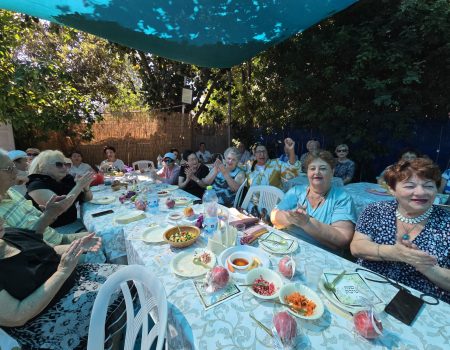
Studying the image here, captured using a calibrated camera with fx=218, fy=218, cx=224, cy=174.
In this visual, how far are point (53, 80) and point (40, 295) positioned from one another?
20.0ft

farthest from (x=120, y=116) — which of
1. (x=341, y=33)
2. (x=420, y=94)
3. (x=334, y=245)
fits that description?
(x=420, y=94)

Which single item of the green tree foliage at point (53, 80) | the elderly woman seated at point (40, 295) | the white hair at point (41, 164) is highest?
the green tree foliage at point (53, 80)

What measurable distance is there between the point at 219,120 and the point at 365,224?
920 cm

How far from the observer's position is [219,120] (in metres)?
10.2

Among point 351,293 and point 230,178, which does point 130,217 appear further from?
point 351,293

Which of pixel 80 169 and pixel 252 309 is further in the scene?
pixel 80 169

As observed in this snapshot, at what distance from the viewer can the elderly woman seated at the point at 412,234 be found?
1279mm

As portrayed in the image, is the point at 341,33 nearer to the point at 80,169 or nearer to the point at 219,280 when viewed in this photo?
the point at 219,280

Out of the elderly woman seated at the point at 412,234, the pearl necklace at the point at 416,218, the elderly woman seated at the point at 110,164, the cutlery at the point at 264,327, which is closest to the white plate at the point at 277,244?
the elderly woman seated at the point at 412,234

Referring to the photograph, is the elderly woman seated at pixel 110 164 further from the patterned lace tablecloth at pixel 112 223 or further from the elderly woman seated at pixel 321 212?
the elderly woman seated at pixel 321 212

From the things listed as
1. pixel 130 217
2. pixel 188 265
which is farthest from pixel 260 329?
pixel 130 217

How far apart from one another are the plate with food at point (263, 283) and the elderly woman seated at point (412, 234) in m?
0.75

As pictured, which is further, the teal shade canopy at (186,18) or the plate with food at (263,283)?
the teal shade canopy at (186,18)

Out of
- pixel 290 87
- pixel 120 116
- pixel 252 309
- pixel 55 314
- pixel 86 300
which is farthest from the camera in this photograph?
pixel 120 116
